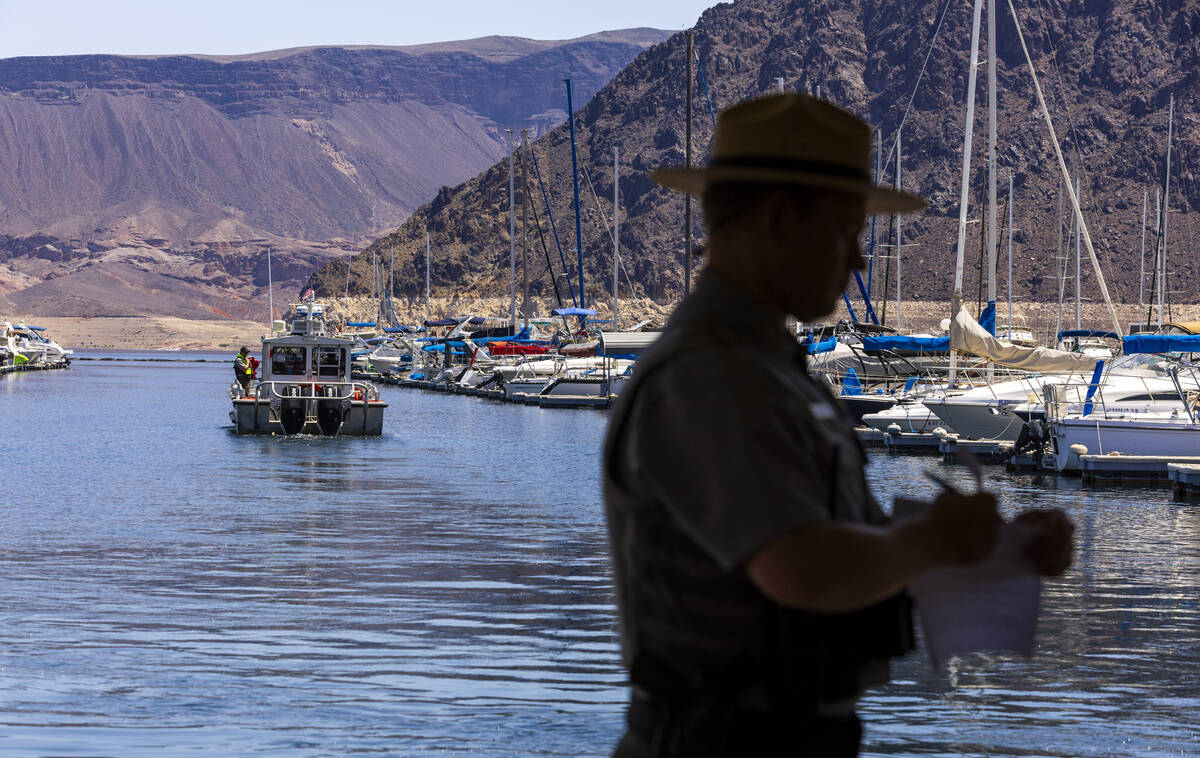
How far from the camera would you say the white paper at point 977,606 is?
2.81 m

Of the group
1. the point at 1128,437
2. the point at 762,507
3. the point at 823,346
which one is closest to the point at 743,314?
the point at 762,507

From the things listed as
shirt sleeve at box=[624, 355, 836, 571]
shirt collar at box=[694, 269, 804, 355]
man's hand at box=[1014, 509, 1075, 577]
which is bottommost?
man's hand at box=[1014, 509, 1075, 577]

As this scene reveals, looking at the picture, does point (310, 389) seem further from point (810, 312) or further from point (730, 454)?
point (730, 454)

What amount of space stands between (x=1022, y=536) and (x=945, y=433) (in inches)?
1215

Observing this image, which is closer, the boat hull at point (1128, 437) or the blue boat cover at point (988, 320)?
the boat hull at point (1128, 437)

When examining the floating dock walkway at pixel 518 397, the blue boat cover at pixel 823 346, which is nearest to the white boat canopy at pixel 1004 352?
the blue boat cover at pixel 823 346

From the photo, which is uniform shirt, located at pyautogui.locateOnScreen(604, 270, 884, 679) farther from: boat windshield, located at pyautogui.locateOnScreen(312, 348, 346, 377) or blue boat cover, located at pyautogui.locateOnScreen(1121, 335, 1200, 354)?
boat windshield, located at pyautogui.locateOnScreen(312, 348, 346, 377)

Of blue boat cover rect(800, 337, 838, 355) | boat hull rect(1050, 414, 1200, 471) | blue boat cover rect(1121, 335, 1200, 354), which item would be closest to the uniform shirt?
boat hull rect(1050, 414, 1200, 471)

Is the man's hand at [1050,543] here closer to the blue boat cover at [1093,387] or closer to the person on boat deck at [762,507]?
the person on boat deck at [762,507]

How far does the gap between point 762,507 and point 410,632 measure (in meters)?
9.79

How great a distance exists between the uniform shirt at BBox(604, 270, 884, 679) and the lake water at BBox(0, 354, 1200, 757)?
5.61 metres

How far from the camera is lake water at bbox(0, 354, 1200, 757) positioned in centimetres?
852

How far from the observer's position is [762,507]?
7.95 ft

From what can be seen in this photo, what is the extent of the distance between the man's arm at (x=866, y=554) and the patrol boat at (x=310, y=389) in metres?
36.6
